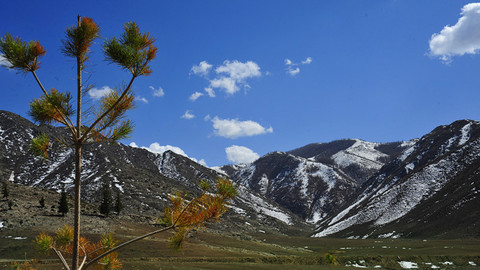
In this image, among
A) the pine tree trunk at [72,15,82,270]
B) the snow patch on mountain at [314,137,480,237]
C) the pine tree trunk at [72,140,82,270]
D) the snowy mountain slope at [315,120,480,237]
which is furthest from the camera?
the snow patch on mountain at [314,137,480,237]

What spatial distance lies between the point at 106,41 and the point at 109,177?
196 m

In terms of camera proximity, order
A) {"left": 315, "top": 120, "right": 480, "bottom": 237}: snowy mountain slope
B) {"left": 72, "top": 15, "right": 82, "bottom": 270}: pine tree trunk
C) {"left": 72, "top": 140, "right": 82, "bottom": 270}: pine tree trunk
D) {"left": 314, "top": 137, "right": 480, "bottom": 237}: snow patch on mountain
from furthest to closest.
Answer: {"left": 314, "top": 137, "right": 480, "bottom": 237}: snow patch on mountain → {"left": 315, "top": 120, "right": 480, "bottom": 237}: snowy mountain slope → {"left": 72, "top": 15, "right": 82, "bottom": 270}: pine tree trunk → {"left": 72, "top": 140, "right": 82, "bottom": 270}: pine tree trunk

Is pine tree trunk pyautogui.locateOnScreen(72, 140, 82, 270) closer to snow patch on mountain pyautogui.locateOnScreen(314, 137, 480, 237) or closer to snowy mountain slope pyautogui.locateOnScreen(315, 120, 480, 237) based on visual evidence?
snowy mountain slope pyautogui.locateOnScreen(315, 120, 480, 237)

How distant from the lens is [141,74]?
8.22 m

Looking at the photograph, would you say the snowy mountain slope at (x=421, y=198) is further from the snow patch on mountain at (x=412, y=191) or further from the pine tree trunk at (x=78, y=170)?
the pine tree trunk at (x=78, y=170)

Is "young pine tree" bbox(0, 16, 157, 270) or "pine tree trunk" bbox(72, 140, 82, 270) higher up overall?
"young pine tree" bbox(0, 16, 157, 270)

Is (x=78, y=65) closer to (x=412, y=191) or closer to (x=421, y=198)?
(x=421, y=198)

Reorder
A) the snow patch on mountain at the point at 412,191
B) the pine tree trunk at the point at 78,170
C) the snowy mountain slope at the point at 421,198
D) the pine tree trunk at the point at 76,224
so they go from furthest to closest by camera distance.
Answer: the snow patch on mountain at the point at 412,191, the snowy mountain slope at the point at 421,198, the pine tree trunk at the point at 78,170, the pine tree trunk at the point at 76,224

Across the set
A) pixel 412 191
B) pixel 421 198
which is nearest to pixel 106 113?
pixel 421 198

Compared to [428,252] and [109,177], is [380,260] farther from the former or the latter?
[109,177]

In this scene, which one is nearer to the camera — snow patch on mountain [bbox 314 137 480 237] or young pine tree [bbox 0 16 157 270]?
young pine tree [bbox 0 16 157 270]

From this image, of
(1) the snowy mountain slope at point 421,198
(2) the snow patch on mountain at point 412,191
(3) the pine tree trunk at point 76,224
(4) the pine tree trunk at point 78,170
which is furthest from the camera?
(2) the snow patch on mountain at point 412,191

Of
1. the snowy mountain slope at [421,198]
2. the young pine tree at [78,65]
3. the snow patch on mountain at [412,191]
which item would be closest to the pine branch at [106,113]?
the young pine tree at [78,65]

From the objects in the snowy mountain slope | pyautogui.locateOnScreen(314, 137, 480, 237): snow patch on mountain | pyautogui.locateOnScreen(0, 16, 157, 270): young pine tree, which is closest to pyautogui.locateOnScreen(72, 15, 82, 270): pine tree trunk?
pyautogui.locateOnScreen(0, 16, 157, 270): young pine tree
